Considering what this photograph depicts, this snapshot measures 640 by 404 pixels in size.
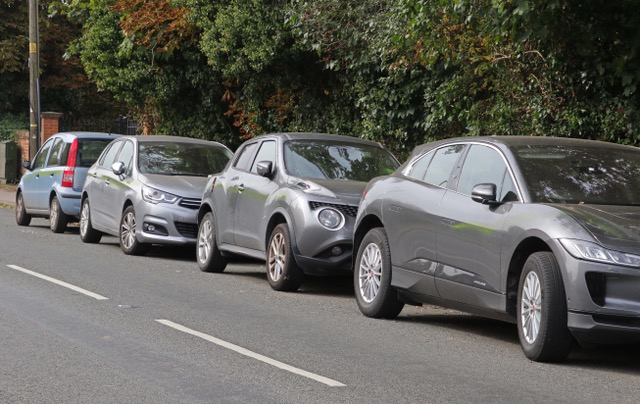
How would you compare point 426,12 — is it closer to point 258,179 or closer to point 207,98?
point 258,179

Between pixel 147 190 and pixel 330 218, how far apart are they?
477 cm

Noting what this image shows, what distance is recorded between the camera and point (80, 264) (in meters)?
15.3

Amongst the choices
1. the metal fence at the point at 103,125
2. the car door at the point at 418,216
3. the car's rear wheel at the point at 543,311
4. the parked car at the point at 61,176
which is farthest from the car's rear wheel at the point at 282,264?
the metal fence at the point at 103,125

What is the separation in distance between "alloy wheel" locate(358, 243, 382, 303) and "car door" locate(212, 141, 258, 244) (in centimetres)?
335

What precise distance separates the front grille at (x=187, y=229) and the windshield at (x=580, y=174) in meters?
7.55

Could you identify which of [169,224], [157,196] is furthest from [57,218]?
[169,224]

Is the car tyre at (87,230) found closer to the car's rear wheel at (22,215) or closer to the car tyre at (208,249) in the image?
the car's rear wheel at (22,215)

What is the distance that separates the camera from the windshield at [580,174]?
9.38 metres

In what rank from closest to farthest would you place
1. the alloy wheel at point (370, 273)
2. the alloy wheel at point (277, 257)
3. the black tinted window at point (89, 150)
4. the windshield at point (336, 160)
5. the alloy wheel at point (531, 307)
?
the alloy wheel at point (531, 307), the alloy wheel at point (370, 273), the alloy wheel at point (277, 257), the windshield at point (336, 160), the black tinted window at point (89, 150)

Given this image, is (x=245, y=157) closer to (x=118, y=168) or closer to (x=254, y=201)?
(x=254, y=201)

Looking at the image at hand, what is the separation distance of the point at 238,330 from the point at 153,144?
8.38m

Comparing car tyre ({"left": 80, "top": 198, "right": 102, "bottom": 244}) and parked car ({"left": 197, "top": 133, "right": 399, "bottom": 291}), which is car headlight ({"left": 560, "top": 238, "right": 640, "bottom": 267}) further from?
car tyre ({"left": 80, "top": 198, "right": 102, "bottom": 244})

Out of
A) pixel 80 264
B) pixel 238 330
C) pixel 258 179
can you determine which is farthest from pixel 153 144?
pixel 238 330

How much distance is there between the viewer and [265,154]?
1441 cm
